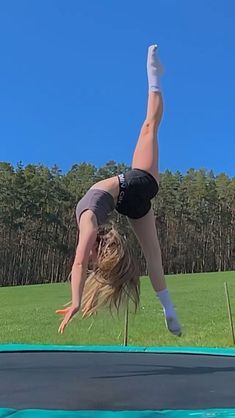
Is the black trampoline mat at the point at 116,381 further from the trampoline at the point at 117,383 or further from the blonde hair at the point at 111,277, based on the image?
the blonde hair at the point at 111,277

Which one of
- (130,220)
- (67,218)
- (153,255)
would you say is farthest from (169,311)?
(67,218)

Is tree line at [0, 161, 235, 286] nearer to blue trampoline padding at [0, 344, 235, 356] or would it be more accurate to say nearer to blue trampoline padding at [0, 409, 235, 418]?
blue trampoline padding at [0, 344, 235, 356]

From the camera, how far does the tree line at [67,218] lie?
21.2 meters

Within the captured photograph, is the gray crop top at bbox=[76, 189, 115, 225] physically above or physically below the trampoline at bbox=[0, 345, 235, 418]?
above

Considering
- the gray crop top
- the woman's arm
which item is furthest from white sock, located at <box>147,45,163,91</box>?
the woman's arm

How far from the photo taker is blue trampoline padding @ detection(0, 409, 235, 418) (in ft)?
3.63

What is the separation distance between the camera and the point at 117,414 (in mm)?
1127

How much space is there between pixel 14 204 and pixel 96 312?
19313mm

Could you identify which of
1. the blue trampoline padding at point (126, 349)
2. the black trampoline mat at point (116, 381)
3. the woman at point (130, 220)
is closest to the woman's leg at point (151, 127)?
the woman at point (130, 220)

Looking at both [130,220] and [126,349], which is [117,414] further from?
[126,349]

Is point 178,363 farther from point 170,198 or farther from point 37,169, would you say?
point 170,198

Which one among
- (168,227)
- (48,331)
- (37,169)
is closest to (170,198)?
(168,227)

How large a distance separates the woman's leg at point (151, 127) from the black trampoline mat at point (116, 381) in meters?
0.66

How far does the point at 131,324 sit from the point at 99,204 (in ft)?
19.1
